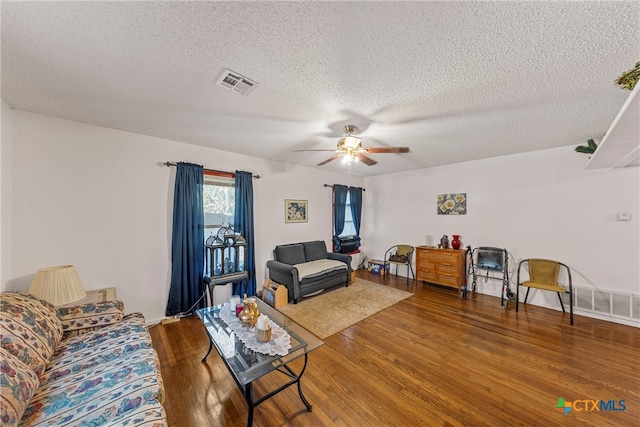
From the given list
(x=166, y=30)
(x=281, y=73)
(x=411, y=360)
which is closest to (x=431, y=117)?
(x=281, y=73)

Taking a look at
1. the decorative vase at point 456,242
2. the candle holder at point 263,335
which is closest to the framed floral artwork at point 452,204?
the decorative vase at point 456,242

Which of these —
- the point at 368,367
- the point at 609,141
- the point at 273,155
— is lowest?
the point at 368,367

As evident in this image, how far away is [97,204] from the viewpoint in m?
2.56

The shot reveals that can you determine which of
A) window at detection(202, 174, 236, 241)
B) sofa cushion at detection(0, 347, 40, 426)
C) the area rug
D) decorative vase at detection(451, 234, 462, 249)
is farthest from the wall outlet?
sofa cushion at detection(0, 347, 40, 426)

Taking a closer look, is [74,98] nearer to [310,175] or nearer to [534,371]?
[310,175]

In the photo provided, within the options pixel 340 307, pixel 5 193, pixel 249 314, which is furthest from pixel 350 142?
pixel 5 193

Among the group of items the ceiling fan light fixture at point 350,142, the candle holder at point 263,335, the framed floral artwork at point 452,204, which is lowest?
the candle holder at point 263,335

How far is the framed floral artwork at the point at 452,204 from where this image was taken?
14.2ft

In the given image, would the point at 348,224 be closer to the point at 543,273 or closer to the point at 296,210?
the point at 296,210

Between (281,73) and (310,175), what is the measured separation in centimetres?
322

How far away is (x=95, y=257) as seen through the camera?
8.36 ft

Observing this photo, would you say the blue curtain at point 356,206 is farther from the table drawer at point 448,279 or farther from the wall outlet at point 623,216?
the wall outlet at point 623,216

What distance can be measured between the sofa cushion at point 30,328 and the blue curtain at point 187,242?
1.20m

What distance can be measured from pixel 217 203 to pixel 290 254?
161 centimetres
